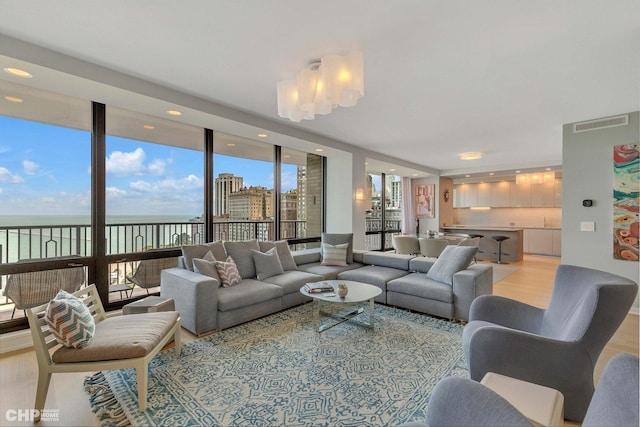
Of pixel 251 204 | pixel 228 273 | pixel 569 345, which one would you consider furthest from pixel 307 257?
pixel 569 345

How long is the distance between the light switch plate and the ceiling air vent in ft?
4.37

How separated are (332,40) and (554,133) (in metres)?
4.65

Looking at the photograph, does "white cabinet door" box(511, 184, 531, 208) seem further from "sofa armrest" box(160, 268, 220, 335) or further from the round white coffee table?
"sofa armrest" box(160, 268, 220, 335)

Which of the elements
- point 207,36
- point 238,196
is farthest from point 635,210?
point 238,196

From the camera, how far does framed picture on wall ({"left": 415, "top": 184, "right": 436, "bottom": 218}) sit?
9.37 meters

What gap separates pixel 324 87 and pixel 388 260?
3.10 m

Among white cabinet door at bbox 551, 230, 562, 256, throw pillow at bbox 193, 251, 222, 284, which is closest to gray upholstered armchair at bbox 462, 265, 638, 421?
throw pillow at bbox 193, 251, 222, 284

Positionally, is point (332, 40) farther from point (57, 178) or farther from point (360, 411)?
point (57, 178)

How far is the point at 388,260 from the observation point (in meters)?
4.64

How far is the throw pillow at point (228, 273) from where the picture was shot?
355 centimetres

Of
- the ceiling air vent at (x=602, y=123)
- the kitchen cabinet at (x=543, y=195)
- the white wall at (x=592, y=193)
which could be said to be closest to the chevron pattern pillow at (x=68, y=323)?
the white wall at (x=592, y=193)

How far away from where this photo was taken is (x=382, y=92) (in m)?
3.36

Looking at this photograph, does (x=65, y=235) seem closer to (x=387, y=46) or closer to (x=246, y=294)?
(x=246, y=294)

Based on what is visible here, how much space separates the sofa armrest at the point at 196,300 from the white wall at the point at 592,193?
4972 millimetres
